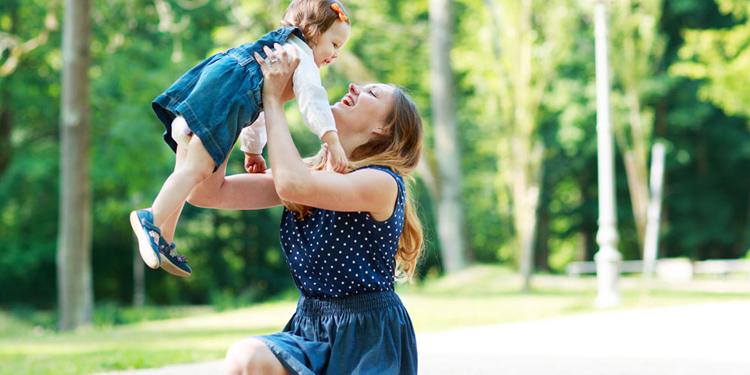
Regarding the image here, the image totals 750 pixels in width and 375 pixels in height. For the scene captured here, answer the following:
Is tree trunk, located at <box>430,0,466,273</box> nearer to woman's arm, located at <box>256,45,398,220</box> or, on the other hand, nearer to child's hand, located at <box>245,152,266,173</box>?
child's hand, located at <box>245,152,266,173</box>

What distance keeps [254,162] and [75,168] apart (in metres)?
10.3

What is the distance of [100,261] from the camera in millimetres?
25141

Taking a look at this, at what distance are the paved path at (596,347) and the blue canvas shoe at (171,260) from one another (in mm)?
3337

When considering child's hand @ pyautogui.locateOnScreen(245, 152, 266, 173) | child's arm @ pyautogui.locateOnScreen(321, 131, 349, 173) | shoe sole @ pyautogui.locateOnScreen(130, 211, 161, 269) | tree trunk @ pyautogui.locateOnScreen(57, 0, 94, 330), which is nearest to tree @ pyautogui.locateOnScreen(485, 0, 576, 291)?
tree trunk @ pyautogui.locateOnScreen(57, 0, 94, 330)

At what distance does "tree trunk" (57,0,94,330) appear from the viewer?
12344mm

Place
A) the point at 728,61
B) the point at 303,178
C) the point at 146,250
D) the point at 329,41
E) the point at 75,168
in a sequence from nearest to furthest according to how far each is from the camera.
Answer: the point at 303,178 < the point at 146,250 < the point at 329,41 < the point at 75,168 < the point at 728,61

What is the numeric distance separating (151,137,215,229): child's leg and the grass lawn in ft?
12.5

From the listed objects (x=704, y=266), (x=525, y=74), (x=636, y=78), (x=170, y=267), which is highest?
(x=636, y=78)

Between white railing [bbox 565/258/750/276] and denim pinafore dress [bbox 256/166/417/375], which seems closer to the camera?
denim pinafore dress [bbox 256/166/417/375]

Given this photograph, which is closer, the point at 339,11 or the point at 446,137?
the point at 339,11

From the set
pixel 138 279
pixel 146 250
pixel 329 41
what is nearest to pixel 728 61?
pixel 329 41

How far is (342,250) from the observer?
2.57 m

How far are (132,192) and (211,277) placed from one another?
10115 millimetres

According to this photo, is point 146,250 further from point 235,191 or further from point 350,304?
point 350,304
